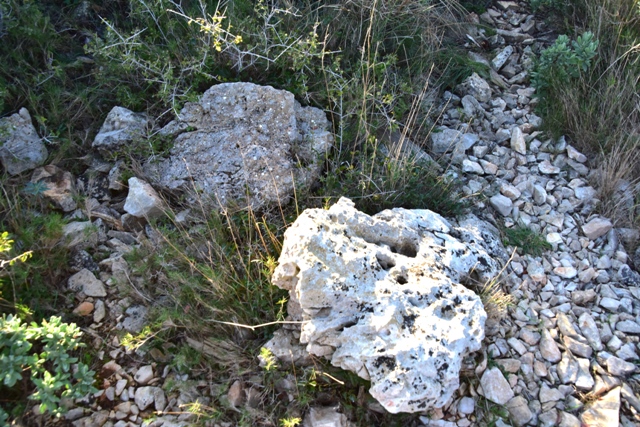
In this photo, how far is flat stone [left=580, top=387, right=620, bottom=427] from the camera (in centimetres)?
271

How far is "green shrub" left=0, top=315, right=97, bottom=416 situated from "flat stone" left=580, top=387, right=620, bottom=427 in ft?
8.31

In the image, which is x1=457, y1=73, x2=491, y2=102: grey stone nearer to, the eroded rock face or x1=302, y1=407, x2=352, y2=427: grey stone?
the eroded rock face

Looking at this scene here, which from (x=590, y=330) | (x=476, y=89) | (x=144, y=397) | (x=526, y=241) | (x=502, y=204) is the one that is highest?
(x=476, y=89)

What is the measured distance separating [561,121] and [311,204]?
2.10m

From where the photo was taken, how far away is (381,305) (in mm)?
2586

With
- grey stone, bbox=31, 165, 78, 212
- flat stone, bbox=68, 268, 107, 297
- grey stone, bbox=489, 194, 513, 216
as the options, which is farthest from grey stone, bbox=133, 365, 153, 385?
grey stone, bbox=489, 194, 513, 216

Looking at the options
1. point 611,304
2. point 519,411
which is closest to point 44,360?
point 519,411

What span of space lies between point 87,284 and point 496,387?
7.83ft

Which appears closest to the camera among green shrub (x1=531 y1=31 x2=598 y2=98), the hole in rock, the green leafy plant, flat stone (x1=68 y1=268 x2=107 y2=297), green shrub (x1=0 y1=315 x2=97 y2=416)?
green shrub (x1=0 y1=315 x2=97 y2=416)

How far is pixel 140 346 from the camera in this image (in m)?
2.88

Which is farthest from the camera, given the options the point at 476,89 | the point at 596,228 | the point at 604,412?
the point at 476,89

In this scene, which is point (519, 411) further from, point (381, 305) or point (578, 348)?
point (381, 305)

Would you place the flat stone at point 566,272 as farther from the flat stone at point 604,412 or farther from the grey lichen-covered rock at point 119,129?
the grey lichen-covered rock at point 119,129

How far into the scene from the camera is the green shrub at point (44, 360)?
2432 millimetres
